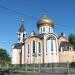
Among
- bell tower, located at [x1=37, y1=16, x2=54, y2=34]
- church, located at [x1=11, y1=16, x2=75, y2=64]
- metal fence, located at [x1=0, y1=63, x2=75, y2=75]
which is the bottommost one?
metal fence, located at [x1=0, y1=63, x2=75, y2=75]

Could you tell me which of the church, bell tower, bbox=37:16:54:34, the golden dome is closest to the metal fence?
the church

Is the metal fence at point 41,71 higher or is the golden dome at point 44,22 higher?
the golden dome at point 44,22

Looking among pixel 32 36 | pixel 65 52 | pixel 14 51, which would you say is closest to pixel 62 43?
pixel 65 52

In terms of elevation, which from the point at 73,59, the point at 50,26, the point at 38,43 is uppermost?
the point at 50,26

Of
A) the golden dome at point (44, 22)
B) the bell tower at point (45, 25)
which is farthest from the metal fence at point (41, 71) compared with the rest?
the golden dome at point (44, 22)

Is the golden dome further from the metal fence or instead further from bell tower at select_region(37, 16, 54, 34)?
the metal fence

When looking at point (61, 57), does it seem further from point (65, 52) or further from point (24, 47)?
point (24, 47)

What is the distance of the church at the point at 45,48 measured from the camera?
5147cm

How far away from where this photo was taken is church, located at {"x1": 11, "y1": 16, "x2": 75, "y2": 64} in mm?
51469

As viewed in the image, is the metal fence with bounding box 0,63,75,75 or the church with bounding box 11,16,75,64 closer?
the metal fence with bounding box 0,63,75,75

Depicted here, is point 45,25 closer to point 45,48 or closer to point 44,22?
point 44,22

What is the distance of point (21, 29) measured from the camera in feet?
207

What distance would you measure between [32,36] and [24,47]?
10.3 feet

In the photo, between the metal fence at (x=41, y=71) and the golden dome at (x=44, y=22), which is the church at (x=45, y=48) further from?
the metal fence at (x=41, y=71)
